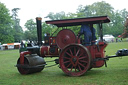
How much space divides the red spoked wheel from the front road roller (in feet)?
4.68

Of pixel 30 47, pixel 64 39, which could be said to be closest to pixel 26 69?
pixel 30 47

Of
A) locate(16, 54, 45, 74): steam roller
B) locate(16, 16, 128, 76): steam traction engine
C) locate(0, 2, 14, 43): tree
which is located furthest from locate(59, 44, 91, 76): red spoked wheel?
locate(0, 2, 14, 43): tree

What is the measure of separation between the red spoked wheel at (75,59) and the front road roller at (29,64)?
143 cm

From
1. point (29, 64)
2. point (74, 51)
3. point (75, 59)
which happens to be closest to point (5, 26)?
point (29, 64)

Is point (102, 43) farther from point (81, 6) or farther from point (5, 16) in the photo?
point (81, 6)

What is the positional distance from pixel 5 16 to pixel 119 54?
48646 mm

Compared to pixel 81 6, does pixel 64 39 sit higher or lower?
lower

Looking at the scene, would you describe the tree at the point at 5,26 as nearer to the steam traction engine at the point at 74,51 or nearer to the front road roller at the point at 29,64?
the front road roller at the point at 29,64

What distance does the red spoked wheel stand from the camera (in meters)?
7.14

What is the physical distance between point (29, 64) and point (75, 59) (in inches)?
81.9

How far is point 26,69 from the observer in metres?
8.66

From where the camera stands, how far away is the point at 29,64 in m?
8.23

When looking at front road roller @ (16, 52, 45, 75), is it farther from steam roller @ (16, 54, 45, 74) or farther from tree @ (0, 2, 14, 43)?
tree @ (0, 2, 14, 43)

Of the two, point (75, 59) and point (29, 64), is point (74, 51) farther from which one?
point (29, 64)
